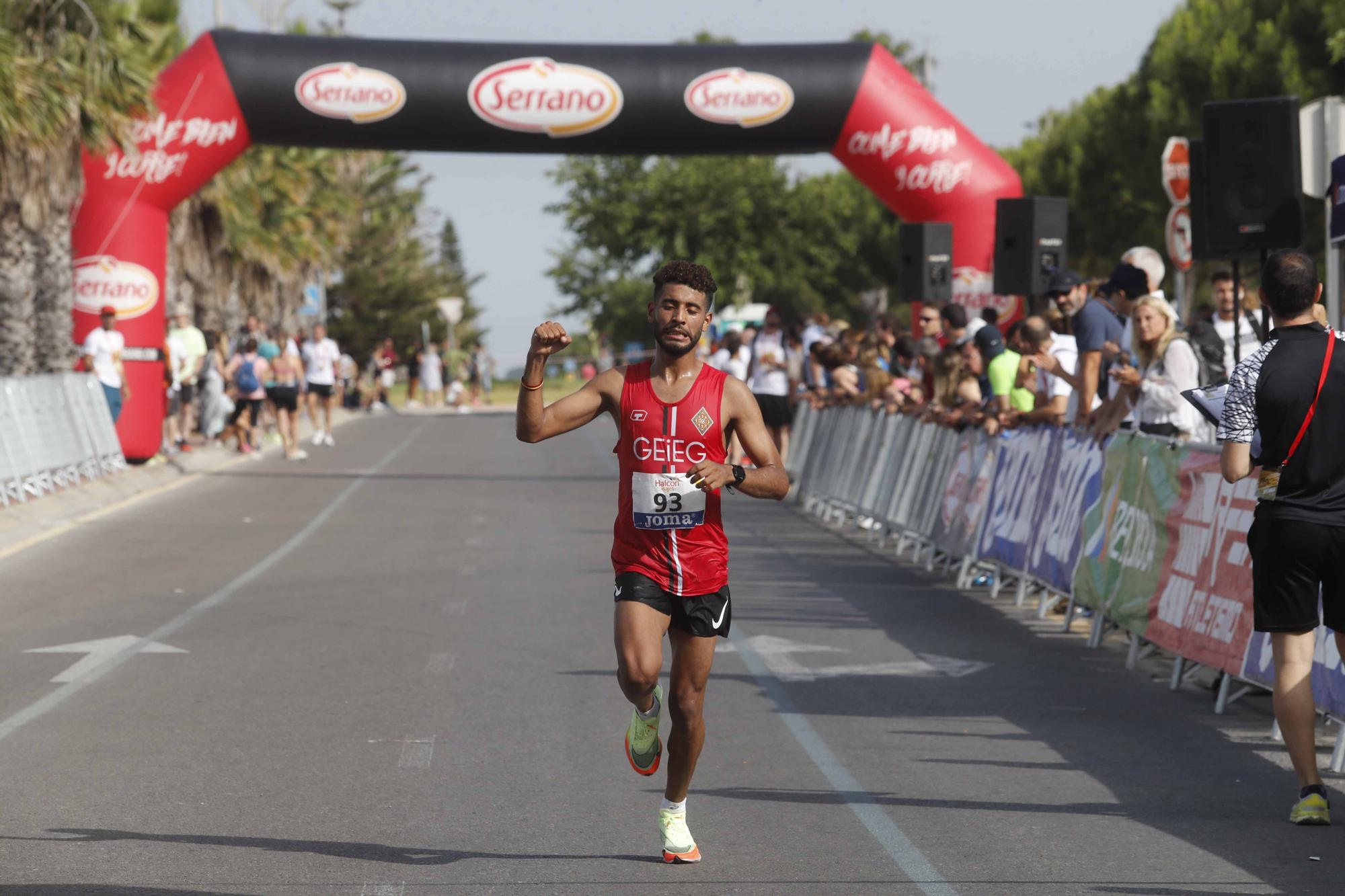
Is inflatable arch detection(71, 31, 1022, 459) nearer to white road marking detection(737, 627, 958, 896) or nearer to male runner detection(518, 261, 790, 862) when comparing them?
white road marking detection(737, 627, 958, 896)

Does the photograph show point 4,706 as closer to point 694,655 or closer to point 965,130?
point 694,655

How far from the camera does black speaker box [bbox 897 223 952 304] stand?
69.7 ft

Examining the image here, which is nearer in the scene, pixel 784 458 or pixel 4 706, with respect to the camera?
pixel 4 706

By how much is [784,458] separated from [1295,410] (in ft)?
54.7

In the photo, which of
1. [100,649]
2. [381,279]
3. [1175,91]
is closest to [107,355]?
[100,649]

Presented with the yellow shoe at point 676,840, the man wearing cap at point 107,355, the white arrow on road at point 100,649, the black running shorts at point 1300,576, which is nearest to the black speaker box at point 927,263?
the man wearing cap at point 107,355

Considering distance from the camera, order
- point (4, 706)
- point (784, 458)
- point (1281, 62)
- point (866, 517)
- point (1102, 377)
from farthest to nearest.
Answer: point (1281, 62), point (784, 458), point (866, 517), point (1102, 377), point (4, 706)

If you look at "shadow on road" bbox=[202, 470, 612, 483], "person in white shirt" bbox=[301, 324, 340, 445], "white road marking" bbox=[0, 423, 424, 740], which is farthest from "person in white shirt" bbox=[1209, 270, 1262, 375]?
"person in white shirt" bbox=[301, 324, 340, 445]

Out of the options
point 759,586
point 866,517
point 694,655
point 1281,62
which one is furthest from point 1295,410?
point 1281,62

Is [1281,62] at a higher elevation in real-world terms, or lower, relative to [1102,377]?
higher

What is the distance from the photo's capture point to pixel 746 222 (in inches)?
2606

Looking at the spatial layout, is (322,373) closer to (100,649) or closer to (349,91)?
(349,91)

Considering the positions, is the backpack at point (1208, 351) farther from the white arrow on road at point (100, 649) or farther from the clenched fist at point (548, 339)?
the clenched fist at point (548, 339)

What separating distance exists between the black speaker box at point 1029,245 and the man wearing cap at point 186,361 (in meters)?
14.8
